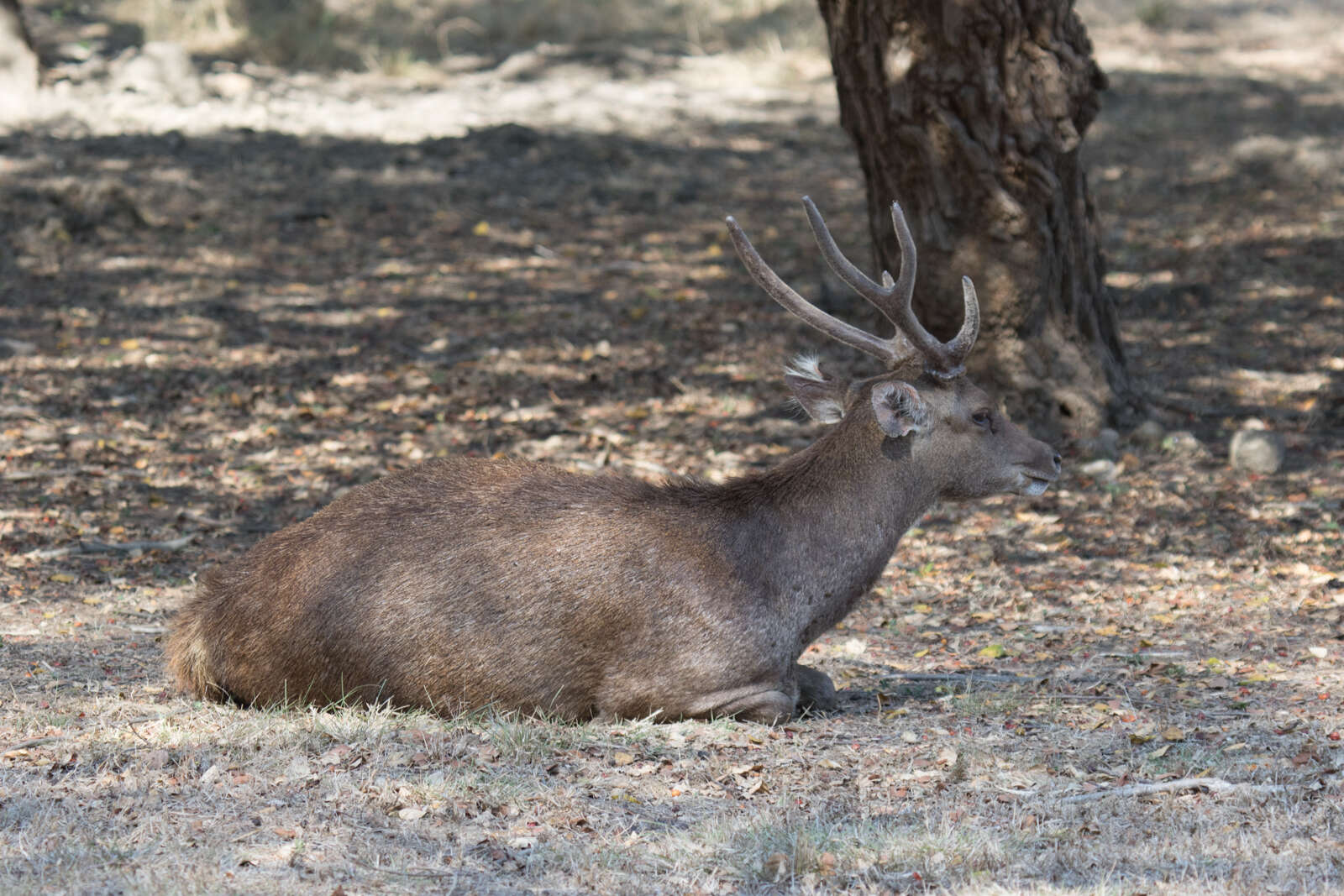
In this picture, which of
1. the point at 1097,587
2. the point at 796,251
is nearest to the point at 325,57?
the point at 796,251

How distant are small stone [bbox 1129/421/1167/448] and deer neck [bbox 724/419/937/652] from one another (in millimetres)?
4165

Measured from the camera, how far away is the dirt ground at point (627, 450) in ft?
16.0

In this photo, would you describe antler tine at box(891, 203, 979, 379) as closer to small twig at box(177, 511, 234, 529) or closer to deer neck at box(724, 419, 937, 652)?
deer neck at box(724, 419, 937, 652)

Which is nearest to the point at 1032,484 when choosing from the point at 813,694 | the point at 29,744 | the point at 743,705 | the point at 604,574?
the point at 813,694

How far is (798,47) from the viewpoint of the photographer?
2066 centimetres

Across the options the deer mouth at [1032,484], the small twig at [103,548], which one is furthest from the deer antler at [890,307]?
the small twig at [103,548]

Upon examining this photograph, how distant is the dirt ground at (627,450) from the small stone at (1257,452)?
0.47 feet

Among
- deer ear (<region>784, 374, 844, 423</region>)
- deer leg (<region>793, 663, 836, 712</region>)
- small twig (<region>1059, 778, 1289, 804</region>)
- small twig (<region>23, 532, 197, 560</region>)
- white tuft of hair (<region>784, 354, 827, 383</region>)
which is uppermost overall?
white tuft of hair (<region>784, 354, 827, 383</region>)

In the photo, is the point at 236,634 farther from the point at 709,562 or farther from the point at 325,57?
the point at 325,57

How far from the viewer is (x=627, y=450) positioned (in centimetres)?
1043

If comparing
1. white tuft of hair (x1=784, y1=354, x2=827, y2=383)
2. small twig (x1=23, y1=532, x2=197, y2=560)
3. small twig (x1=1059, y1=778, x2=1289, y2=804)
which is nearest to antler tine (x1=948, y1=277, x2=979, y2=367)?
white tuft of hair (x1=784, y1=354, x2=827, y2=383)

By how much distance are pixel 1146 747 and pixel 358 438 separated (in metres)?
6.26

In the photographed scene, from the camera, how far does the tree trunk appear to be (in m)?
9.59

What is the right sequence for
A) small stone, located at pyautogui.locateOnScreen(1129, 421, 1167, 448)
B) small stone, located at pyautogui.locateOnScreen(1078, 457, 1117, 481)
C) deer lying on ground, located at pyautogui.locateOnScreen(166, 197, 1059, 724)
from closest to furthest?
deer lying on ground, located at pyautogui.locateOnScreen(166, 197, 1059, 724) → small stone, located at pyautogui.locateOnScreen(1078, 457, 1117, 481) → small stone, located at pyautogui.locateOnScreen(1129, 421, 1167, 448)
